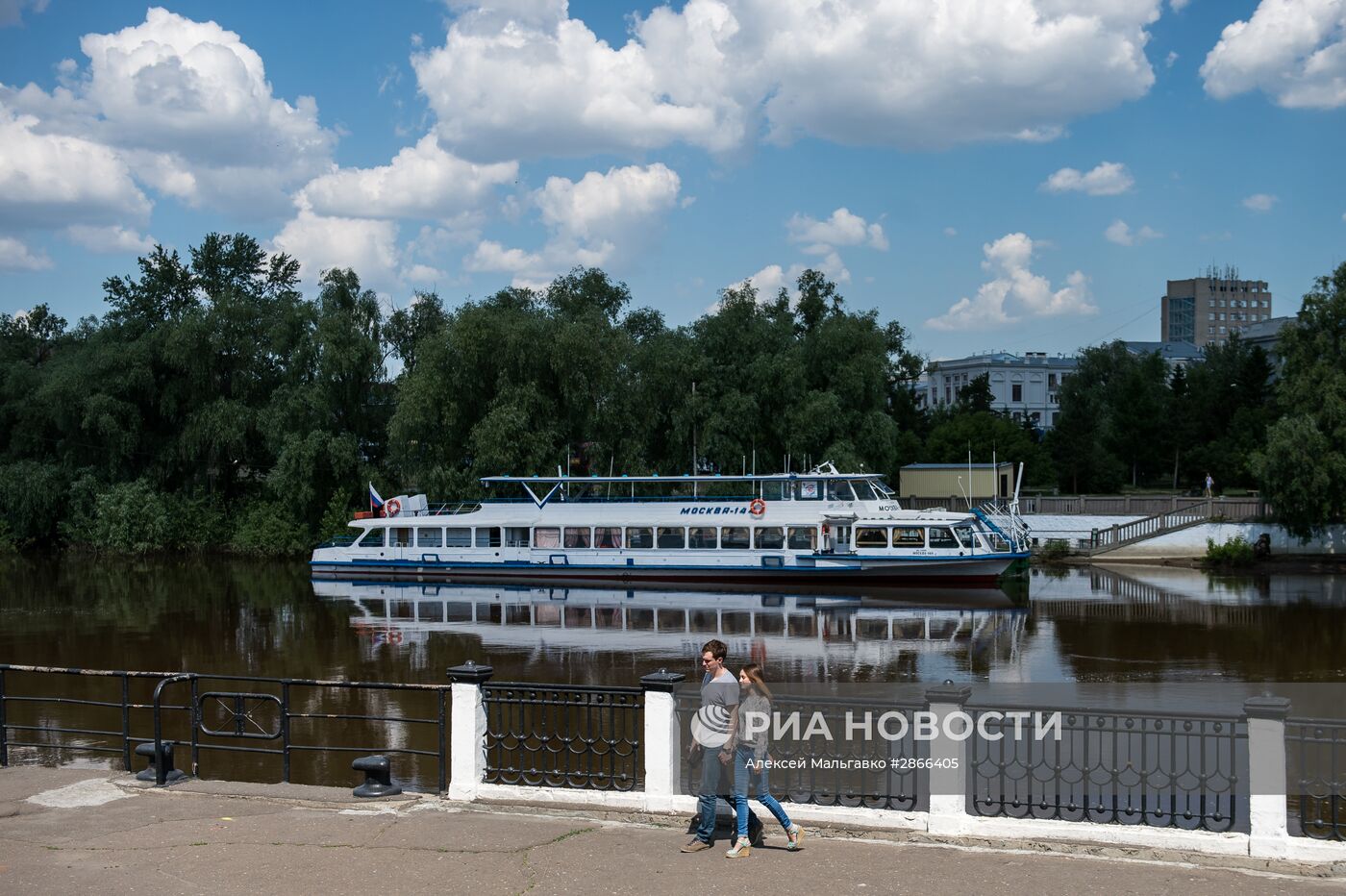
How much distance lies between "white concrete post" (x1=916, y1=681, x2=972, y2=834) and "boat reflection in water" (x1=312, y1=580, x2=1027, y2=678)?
1378cm

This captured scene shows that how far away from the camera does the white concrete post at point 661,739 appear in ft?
35.1

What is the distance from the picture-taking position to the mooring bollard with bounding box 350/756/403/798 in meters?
11.6

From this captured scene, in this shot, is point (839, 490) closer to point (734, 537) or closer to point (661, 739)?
point (734, 537)

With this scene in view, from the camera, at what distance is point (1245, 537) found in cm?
4469

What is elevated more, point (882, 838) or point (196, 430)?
point (196, 430)

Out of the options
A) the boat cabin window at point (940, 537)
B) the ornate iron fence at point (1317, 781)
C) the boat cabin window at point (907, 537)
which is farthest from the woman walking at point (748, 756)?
the boat cabin window at point (907, 537)

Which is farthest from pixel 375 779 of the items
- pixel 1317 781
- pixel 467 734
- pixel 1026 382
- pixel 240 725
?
pixel 1026 382

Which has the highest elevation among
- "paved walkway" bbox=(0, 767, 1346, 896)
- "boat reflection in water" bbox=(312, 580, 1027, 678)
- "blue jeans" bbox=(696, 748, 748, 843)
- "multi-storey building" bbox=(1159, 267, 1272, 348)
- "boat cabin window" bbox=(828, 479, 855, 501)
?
"multi-storey building" bbox=(1159, 267, 1272, 348)

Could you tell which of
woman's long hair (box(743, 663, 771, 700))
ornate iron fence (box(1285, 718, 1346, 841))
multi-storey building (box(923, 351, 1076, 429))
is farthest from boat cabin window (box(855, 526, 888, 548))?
multi-storey building (box(923, 351, 1076, 429))

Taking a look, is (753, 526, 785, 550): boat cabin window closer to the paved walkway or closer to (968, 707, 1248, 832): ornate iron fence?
(968, 707, 1248, 832): ornate iron fence

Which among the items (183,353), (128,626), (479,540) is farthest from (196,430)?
(128,626)

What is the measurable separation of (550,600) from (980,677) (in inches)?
712

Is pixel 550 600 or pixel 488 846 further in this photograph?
pixel 550 600

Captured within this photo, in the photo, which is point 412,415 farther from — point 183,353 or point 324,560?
point 183,353
